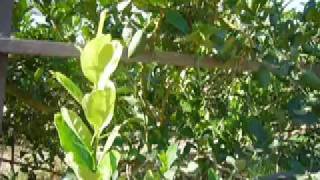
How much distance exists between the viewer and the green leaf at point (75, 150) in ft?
1.82

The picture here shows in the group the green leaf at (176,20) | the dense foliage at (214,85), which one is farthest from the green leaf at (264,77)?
the green leaf at (176,20)

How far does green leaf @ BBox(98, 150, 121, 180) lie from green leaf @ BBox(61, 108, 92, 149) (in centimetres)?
2

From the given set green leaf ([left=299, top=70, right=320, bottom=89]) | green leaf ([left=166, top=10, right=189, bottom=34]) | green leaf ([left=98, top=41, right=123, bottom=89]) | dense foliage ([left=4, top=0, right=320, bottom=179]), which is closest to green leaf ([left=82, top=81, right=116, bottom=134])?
green leaf ([left=98, top=41, right=123, bottom=89])

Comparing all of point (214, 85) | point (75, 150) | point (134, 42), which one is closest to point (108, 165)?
point (75, 150)

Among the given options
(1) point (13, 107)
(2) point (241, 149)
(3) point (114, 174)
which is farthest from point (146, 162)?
(1) point (13, 107)

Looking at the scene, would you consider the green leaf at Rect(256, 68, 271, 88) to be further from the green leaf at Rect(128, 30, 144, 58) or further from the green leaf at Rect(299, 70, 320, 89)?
the green leaf at Rect(128, 30, 144, 58)

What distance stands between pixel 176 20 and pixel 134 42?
0.12 metres

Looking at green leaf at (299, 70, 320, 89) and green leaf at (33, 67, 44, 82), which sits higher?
green leaf at (299, 70, 320, 89)

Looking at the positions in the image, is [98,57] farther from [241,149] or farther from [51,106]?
[51,106]

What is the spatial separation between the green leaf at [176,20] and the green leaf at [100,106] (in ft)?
2.66

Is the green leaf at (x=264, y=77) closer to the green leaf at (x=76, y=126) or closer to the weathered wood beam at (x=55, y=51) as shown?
the weathered wood beam at (x=55, y=51)

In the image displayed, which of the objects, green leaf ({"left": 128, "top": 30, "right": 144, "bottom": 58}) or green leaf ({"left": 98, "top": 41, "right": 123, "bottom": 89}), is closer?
green leaf ({"left": 98, "top": 41, "right": 123, "bottom": 89})

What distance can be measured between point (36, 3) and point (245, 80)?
60cm

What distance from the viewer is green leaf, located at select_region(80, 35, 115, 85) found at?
0.54 metres
